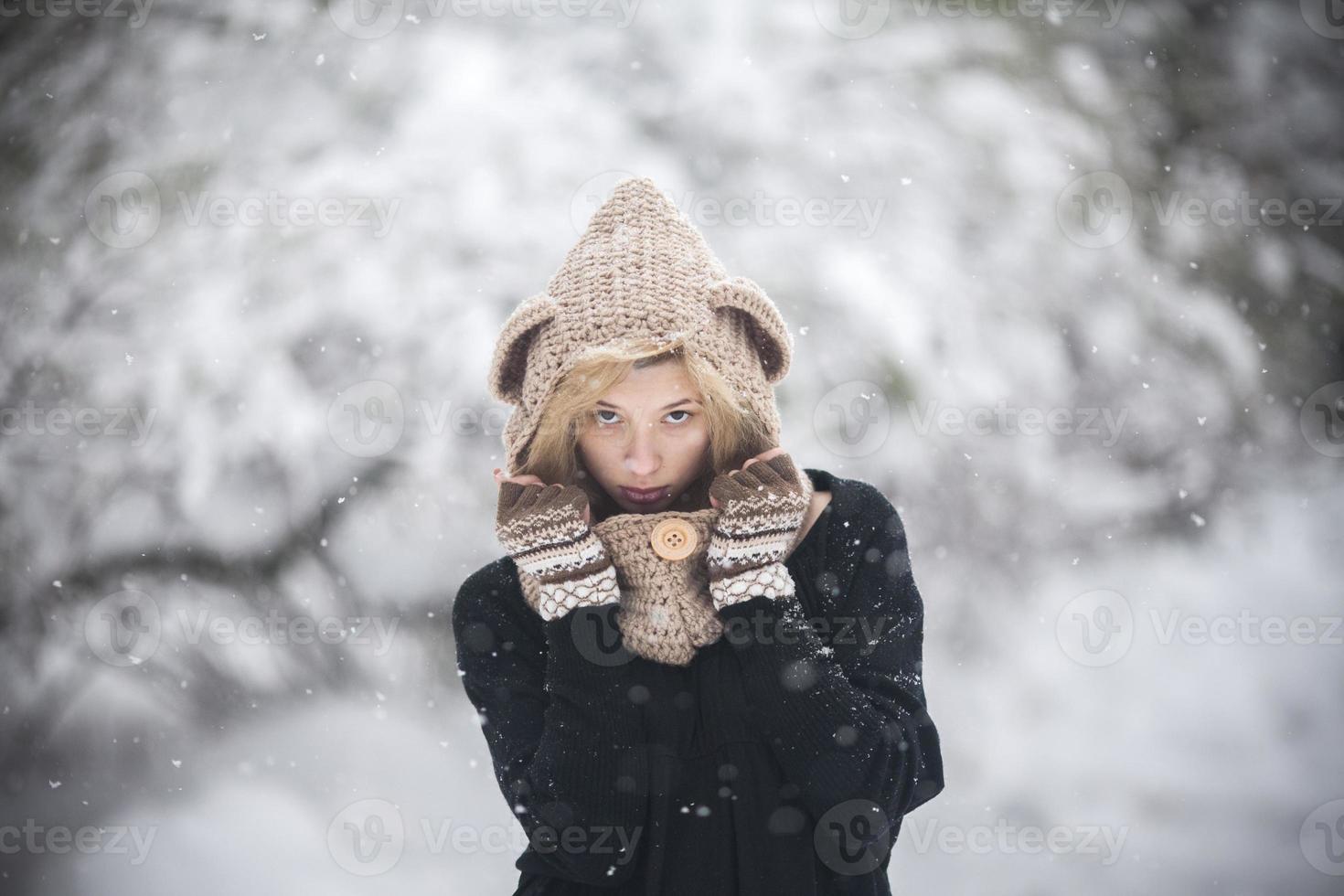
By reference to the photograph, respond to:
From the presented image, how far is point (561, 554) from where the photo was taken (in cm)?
147

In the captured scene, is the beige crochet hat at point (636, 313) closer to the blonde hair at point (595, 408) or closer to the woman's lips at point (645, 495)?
Result: the blonde hair at point (595, 408)

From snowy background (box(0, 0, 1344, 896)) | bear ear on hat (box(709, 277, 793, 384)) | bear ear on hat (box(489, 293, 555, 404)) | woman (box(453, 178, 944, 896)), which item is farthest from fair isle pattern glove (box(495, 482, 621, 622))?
snowy background (box(0, 0, 1344, 896))

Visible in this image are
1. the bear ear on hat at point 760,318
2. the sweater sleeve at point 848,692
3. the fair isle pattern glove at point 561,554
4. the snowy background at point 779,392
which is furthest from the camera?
the snowy background at point 779,392

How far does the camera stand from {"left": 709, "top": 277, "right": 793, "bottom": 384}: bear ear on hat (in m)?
1.57

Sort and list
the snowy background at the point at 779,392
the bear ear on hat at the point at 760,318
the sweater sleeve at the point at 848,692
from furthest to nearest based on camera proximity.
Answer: the snowy background at the point at 779,392
the bear ear on hat at the point at 760,318
the sweater sleeve at the point at 848,692

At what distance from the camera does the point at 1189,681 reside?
9.93 ft

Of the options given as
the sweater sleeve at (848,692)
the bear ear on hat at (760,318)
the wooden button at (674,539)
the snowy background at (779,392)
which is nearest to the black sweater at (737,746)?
the sweater sleeve at (848,692)

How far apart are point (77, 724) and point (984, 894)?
2.80m

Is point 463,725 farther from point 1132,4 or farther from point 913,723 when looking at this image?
point 1132,4

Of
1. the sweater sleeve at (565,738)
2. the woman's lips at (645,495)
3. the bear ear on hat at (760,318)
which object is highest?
the bear ear on hat at (760,318)

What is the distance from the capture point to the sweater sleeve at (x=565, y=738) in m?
1.39

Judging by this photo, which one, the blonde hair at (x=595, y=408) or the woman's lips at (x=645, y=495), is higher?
the blonde hair at (x=595, y=408)

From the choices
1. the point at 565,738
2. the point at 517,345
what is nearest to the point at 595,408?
the point at 517,345

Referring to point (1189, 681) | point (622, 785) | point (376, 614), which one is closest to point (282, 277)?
point (376, 614)
